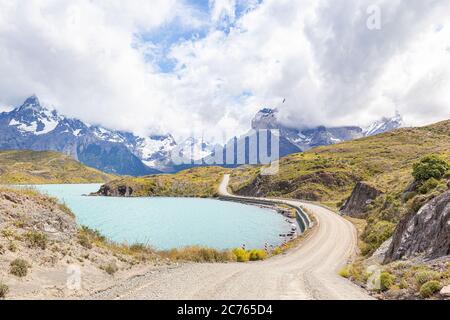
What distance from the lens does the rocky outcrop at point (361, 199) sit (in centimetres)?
Result: 7994

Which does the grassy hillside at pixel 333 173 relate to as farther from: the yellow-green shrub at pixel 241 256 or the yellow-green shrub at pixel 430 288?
the yellow-green shrub at pixel 430 288

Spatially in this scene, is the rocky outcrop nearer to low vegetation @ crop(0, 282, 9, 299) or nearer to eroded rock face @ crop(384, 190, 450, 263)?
eroded rock face @ crop(384, 190, 450, 263)

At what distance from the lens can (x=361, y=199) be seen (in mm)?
82438

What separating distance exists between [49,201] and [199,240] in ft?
148

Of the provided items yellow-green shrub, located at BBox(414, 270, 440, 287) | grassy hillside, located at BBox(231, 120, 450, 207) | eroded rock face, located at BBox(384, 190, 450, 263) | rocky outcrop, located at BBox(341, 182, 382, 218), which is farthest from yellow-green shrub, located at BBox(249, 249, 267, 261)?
grassy hillside, located at BBox(231, 120, 450, 207)

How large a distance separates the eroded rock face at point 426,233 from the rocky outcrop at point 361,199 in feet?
168

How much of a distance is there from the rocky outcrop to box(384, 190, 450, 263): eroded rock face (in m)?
51.3

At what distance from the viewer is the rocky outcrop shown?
7994 centimetres

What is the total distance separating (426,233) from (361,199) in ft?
201

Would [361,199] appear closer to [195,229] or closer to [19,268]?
[195,229]

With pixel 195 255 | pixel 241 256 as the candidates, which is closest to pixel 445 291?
pixel 195 255

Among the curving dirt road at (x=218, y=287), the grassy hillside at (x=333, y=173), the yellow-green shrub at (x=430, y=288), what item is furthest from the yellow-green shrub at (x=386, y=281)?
the grassy hillside at (x=333, y=173)
